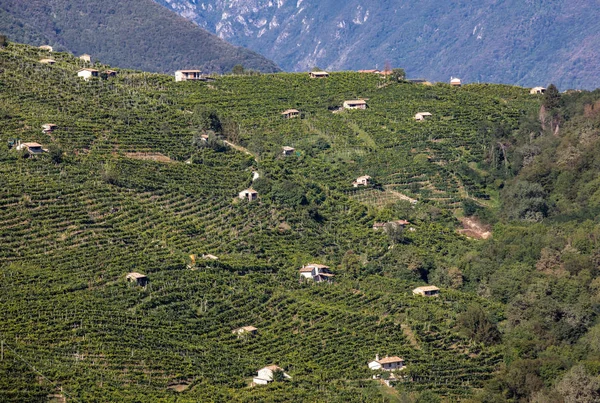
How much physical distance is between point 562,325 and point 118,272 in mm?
25108

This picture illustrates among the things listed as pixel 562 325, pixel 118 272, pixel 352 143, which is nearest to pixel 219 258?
pixel 118 272

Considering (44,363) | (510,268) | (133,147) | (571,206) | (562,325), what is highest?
(133,147)

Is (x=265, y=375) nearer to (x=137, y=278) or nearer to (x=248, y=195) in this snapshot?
(x=137, y=278)

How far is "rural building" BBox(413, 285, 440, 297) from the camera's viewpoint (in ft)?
270

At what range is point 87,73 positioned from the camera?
357ft

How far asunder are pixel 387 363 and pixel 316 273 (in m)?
12.9

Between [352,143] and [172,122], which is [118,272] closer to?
[172,122]

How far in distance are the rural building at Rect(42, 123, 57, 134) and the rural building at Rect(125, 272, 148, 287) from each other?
64.1 feet

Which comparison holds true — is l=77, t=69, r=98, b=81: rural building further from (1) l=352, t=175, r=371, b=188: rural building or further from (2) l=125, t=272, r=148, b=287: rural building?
(2) l=125, t=272, r=148, b=287: rural building

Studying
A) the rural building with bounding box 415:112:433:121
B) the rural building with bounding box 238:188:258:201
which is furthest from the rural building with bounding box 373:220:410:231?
the rural building with bounding box 415:112:433:121

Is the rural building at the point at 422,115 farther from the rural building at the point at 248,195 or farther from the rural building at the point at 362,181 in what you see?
the rural building at the point at 248,195

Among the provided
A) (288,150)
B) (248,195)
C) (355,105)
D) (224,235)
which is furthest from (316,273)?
(355,105)

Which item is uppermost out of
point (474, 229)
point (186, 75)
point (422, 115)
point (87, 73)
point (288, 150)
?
point (186, 75)

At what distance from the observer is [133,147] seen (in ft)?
308
